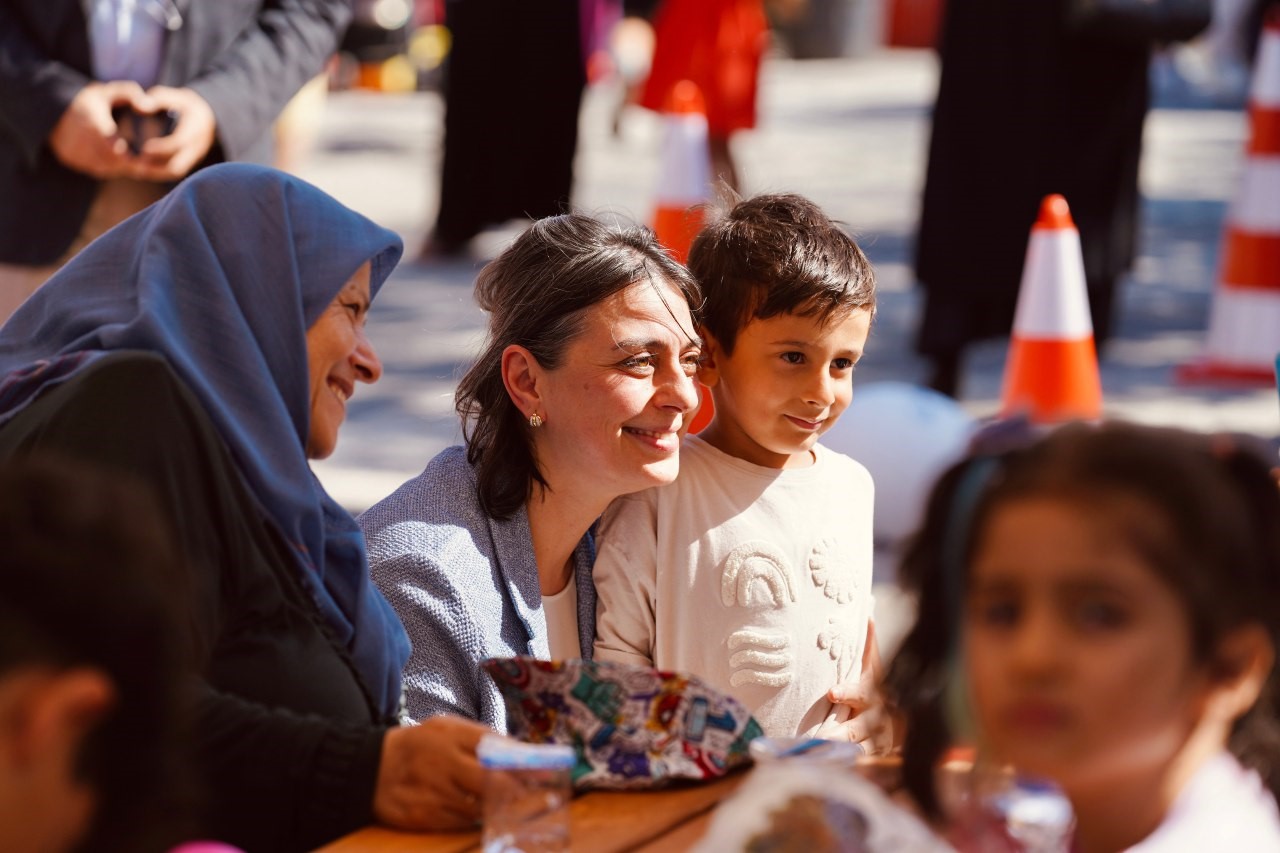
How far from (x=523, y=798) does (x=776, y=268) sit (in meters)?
1.23

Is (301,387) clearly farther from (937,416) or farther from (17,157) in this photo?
(937,416)

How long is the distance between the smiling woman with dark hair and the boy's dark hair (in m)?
0.10

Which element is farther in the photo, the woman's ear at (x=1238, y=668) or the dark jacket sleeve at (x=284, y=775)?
the dark jacket sleeve at (x=284, y=775)

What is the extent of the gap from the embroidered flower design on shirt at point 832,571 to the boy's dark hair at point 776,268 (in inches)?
13.9

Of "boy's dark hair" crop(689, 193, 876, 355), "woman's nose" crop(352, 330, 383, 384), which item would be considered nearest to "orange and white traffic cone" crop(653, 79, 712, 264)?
"boy's dark hair" crop(689, 193, 876, 355)

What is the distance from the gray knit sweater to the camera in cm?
251

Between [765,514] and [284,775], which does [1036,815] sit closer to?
[284,775]

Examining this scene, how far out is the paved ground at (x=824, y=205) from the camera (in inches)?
247

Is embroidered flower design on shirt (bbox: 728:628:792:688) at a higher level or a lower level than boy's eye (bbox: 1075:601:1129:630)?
lower

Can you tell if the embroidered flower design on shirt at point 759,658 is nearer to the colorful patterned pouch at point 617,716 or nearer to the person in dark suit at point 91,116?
the colorful patterned pouch at point 617,716

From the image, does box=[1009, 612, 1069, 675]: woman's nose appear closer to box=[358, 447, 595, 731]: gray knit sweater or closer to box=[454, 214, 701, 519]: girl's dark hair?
box=[358, 447, 595, 731]: gray knit sweater

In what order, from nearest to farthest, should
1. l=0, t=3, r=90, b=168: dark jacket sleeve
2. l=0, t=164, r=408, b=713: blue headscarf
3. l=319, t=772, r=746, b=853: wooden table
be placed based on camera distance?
l=319, t=772, r=746, b=853: wooden table
l=0, t=164, r=408, b=713: blue headscarf
l=0, t=3, r=90, b=168: dark jacket sleeve

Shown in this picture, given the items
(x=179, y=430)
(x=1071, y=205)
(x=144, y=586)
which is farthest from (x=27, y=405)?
(x=1071, y=205)

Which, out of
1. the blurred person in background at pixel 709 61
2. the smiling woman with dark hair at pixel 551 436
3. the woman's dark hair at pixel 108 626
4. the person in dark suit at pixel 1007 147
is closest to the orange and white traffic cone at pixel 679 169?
the person in dark suit at pixel 1007 147
